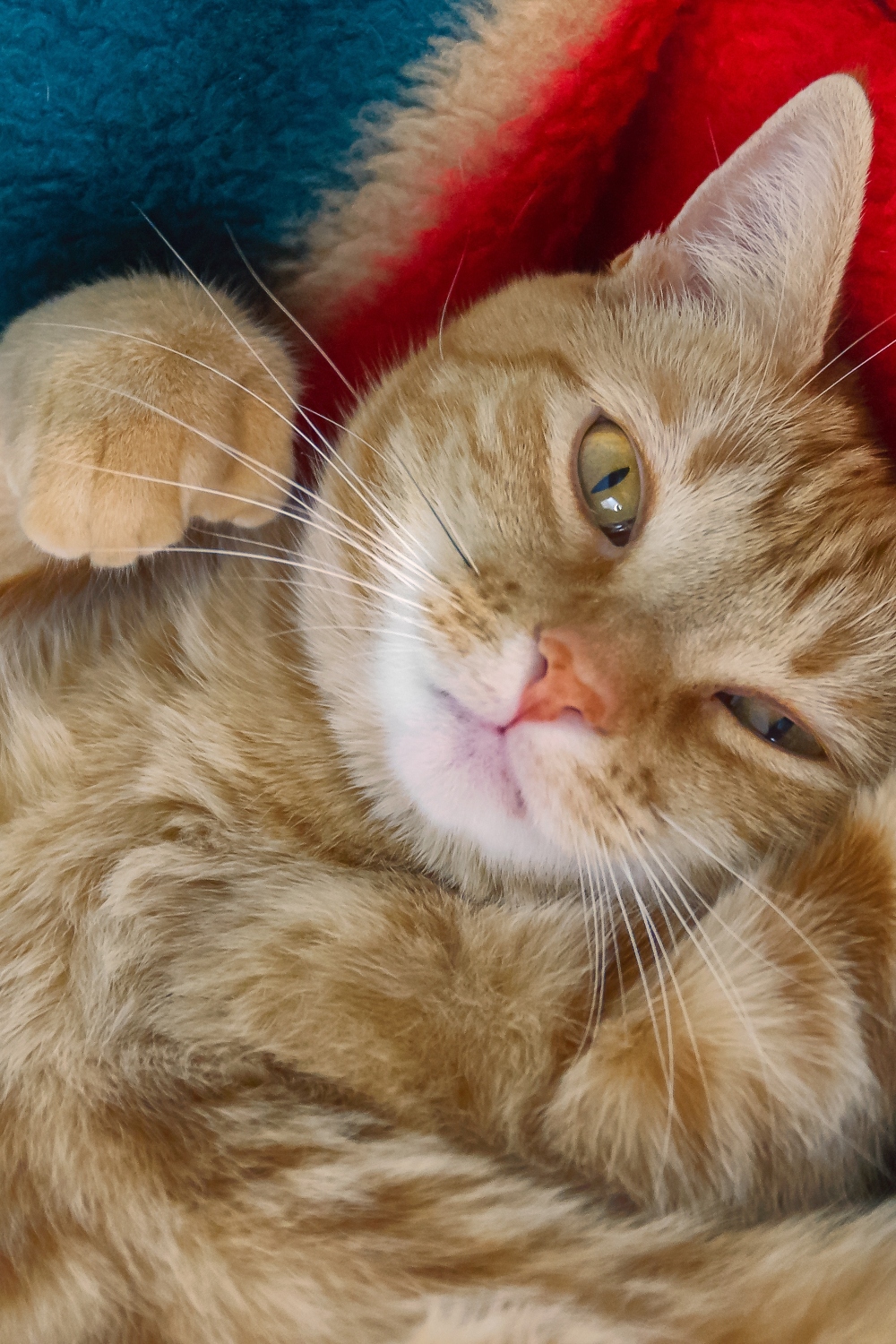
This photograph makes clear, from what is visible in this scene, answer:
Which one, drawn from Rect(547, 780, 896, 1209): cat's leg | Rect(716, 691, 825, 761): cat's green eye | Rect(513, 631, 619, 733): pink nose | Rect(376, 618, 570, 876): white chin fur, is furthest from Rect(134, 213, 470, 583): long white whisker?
Rect(547, 780, 896, 1209): cat's leg

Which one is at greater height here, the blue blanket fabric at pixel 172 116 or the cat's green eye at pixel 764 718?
the blue blanket fabric at pixel 172 116

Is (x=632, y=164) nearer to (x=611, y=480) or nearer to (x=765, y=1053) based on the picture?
(x=611, y=480)

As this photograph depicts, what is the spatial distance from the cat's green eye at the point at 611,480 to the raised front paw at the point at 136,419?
33 centimetres

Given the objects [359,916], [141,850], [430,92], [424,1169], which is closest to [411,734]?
[359,916]

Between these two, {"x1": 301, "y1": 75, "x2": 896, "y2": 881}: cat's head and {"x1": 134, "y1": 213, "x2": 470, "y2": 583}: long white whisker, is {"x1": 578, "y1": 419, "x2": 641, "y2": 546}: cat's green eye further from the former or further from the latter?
{"x1": 134, "y1": 213, "x2": 470, "y2": 583}: long white whisker

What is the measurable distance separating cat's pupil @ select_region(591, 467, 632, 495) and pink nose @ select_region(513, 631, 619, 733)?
0.22 m

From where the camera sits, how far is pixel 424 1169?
94 cm

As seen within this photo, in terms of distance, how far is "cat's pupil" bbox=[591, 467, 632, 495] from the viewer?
1091mm

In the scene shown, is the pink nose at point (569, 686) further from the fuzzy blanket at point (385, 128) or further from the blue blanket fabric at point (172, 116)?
the blue blanket fabric at point (172, 116)

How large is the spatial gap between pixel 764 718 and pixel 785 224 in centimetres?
54

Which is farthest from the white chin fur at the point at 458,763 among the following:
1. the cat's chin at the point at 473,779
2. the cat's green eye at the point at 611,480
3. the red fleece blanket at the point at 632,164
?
the red fleece blanket at the point at 632,164

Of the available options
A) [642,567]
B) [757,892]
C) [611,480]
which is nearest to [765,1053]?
[757,892]

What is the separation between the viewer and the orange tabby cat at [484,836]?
923 millimetres

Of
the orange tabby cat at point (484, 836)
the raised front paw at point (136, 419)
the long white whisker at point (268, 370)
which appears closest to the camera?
the orange tabby cat at point (484, 836)
